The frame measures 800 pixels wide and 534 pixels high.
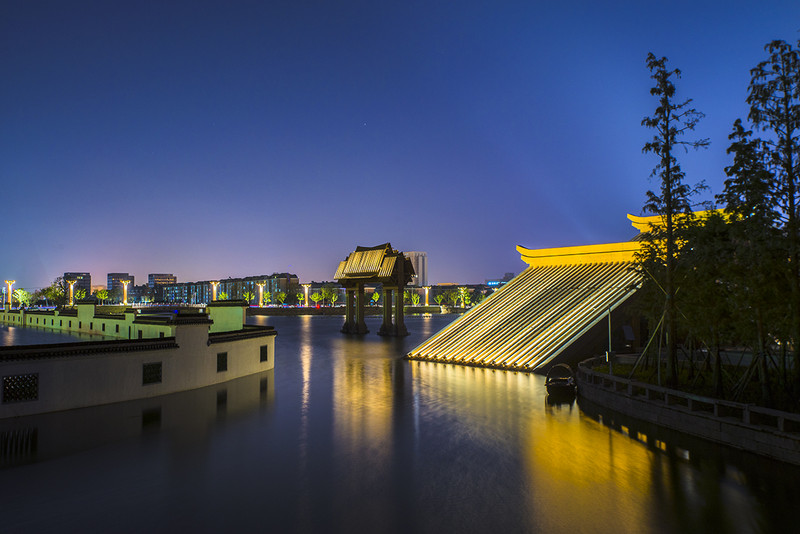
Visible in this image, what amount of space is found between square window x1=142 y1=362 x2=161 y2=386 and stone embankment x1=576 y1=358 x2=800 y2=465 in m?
20.9

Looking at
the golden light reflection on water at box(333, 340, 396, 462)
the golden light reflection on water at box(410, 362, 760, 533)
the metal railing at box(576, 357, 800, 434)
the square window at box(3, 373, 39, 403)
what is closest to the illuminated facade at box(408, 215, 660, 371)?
the golden light reflection on water at box(333, 340, 396, 462)

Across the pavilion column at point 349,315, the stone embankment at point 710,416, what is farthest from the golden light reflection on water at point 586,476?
the pavilion column at point 349,315

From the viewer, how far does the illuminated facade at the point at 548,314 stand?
31.3 metres

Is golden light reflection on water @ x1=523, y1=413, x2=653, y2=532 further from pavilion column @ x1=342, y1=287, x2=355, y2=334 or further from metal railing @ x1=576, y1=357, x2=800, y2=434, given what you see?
pavilion column @ x1=342, y1=287, x2=355, y2=334

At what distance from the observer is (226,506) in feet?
33.4

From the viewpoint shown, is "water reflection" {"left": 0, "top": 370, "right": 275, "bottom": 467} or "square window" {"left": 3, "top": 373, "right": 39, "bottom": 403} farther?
"square window" {"left": 3, "top": 373, "right": 39, "bottom": 403}

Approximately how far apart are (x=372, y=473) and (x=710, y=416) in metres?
11.6

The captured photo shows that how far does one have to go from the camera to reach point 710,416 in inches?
604

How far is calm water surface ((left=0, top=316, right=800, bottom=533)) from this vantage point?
9586 mm

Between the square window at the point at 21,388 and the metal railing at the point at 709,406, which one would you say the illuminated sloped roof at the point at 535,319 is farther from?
the square window at the point at 21,388

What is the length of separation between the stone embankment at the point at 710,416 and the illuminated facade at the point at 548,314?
9235 mm

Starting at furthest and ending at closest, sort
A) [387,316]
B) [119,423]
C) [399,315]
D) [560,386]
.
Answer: [387,316], [399,315], [560,386], [119,423]

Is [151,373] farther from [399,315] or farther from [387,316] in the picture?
[387,316]

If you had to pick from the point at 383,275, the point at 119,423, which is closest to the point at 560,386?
the point at 119,423
